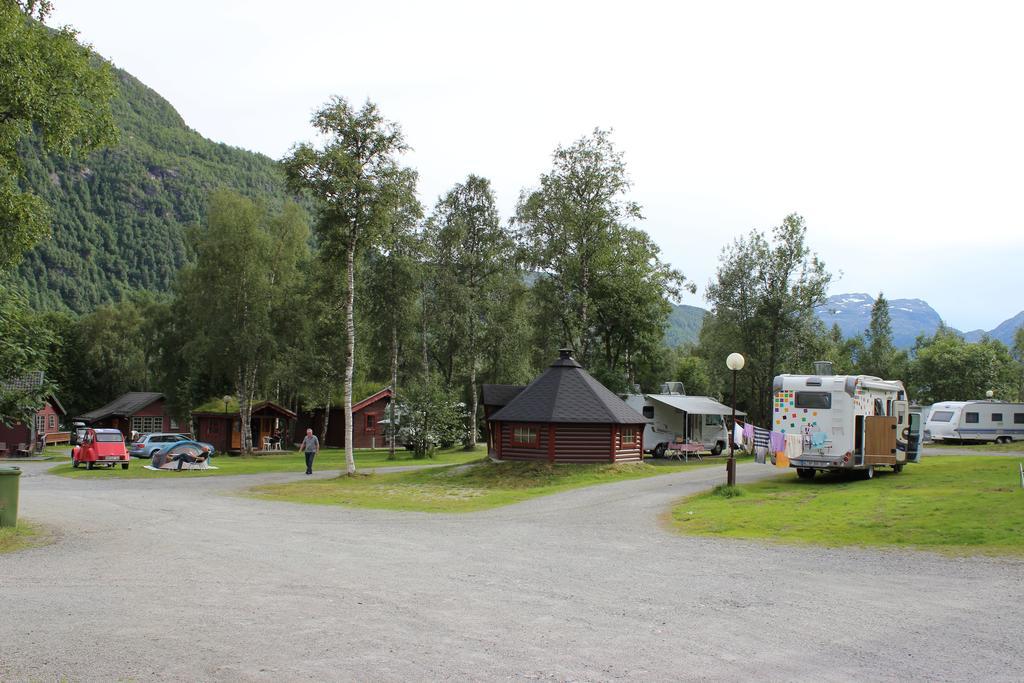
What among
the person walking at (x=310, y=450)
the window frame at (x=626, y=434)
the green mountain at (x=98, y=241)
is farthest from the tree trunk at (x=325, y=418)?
the green mountain at (x=98, y=241)

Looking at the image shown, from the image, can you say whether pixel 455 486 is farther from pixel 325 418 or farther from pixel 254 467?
pixel 325 418

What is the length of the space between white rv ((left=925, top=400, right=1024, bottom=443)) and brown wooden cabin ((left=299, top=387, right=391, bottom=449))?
34.4 meters

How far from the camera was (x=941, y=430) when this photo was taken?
42969 millimetres

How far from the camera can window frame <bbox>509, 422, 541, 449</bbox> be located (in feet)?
95.2

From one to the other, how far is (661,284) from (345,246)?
→ 20.2 m

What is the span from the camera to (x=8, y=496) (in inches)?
603

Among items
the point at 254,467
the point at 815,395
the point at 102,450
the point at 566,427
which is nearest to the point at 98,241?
the point at 102,450

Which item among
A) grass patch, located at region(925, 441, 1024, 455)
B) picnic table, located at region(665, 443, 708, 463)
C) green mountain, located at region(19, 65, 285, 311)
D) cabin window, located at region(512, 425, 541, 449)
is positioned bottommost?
picnic table, located at region(665, 443, 708, 463)

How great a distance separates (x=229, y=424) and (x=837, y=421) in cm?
4176

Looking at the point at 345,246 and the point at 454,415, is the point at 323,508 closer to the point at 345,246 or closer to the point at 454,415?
the point at 345,246

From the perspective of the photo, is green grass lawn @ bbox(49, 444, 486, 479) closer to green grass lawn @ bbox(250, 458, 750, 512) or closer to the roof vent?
green grass lawn @ bbox(250, 458, 750, 512)

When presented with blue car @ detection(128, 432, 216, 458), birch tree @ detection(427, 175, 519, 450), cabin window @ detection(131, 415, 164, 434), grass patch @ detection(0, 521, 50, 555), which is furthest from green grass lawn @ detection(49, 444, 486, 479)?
cabin window @ detection(131, 415, 164, 434)

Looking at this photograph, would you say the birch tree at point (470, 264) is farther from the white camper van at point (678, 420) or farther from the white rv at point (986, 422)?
the white rv at point (986, 422)

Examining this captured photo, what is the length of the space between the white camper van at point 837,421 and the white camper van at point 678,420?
14.4 m
